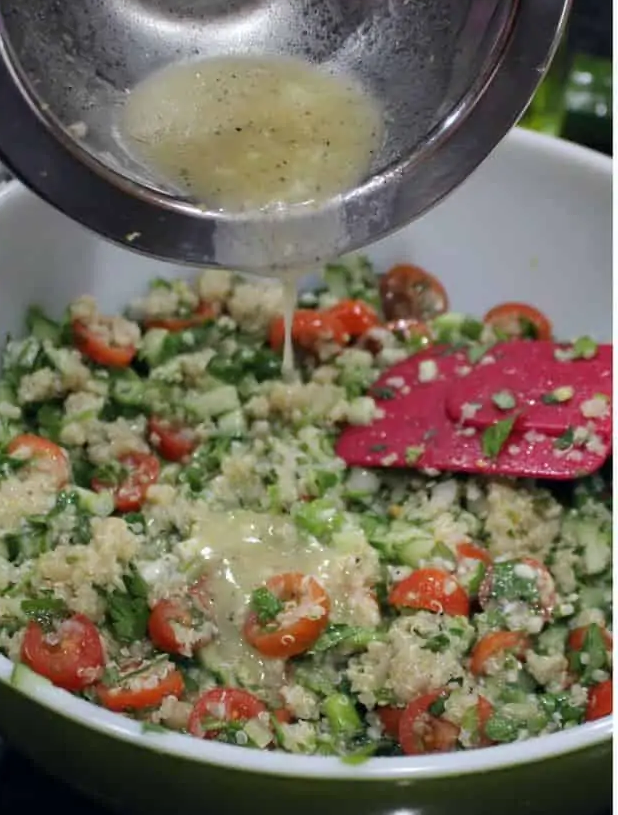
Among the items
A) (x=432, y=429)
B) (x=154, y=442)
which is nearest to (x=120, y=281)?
(x=154, y=442)

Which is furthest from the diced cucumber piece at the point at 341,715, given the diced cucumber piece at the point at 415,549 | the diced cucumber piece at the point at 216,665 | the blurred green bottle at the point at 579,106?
the blurred green bottle at the point at 579,106

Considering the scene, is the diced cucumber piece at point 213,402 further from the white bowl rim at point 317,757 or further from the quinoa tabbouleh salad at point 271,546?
the white bowl rim at point 317,757

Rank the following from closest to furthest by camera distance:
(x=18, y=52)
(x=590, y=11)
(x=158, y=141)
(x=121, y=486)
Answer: (x=18, y=52)
(x=158, y=141)
(x=121, y=486)
(x=590, y=11)

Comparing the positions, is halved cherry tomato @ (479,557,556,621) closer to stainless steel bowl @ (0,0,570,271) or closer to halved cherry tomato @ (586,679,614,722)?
halved cherry tomato @ (586,679,614,722)

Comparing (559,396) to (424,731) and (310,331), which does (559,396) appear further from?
(424,731)

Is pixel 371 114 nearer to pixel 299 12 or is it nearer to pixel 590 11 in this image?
pixel 299 12

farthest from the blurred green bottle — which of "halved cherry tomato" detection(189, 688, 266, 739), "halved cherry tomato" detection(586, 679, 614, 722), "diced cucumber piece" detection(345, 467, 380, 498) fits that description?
"halved cherry tomato" detection(189, 688, 266, 739)
